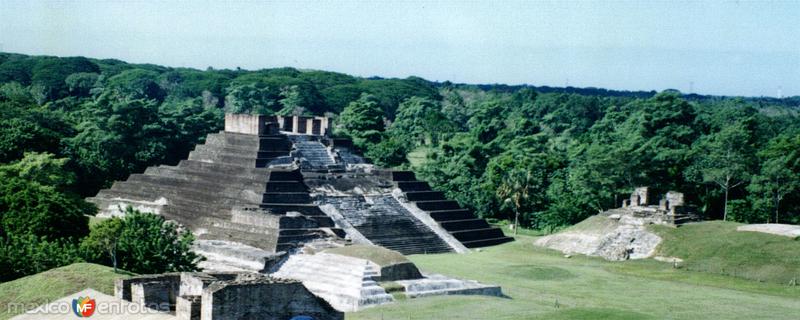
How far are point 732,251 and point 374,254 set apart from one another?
44.4ft

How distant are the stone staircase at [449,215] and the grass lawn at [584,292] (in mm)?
1055

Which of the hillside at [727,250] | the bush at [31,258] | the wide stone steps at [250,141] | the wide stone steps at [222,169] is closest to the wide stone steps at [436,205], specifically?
the hillside at [727,250]

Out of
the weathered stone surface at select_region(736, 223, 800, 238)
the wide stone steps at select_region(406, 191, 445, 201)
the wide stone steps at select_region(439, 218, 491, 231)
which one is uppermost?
the weathered stone surface at select_region(736, 223, 800, 238)

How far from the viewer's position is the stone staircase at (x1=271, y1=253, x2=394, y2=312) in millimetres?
26038

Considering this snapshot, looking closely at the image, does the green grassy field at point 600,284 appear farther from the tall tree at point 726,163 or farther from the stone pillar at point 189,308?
the tall tree at point 726,163

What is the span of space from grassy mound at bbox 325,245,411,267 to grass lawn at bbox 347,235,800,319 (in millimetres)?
2103

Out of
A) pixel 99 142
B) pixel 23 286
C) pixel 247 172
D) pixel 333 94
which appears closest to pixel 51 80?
pixel 333 94

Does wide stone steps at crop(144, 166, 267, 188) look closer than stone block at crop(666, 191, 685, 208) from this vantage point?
Yes

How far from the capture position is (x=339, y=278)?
90.8ft

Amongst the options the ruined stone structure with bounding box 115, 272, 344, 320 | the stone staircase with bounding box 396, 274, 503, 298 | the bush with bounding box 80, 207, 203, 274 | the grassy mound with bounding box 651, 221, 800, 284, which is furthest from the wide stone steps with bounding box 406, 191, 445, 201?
the ruined stone structure with bounding box 115, 272, 344, 320

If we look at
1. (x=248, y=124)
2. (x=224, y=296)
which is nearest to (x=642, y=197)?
(x=248, y=124)

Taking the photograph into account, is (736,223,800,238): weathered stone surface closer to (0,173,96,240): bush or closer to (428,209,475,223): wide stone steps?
(428,209,475,223): wide stone steps

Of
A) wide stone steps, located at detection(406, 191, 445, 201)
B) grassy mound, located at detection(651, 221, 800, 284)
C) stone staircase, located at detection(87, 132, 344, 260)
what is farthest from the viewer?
wide stone steps, located at detection(406, 191, 445, 201)

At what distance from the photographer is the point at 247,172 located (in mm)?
38938
